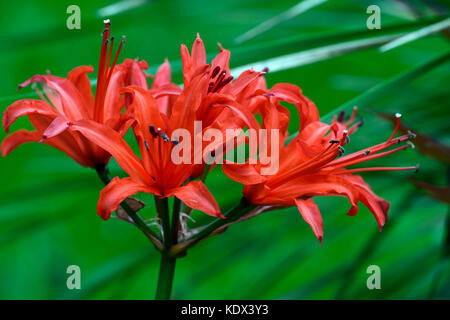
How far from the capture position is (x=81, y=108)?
1.85 ft

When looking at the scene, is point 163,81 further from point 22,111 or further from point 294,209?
point 294,209

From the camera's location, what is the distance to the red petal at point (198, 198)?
47 cm

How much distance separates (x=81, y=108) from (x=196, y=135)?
125 millimetres

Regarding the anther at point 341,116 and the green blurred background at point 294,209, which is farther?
the green blurred background at point 294,209

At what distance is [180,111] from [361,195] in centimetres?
18

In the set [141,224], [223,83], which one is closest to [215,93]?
[223,83]

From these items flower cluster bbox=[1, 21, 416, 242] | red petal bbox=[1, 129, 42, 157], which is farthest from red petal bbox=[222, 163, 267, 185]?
red petal bbox=[1, 129, 42, 157]

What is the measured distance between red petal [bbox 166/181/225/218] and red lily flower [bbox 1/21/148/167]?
0.28ft

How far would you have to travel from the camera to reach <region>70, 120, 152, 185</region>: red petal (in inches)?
19.4

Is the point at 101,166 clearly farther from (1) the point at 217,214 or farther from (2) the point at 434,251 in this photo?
(2) the point at 434,251

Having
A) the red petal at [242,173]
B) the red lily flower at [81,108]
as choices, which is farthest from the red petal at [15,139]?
the red petal at [242,173]

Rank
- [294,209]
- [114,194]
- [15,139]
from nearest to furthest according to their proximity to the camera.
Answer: [114,194], [15,139], [294,209]

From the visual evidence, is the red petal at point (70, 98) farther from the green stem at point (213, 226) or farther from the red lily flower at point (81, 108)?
the green stem at point (213, 226)
